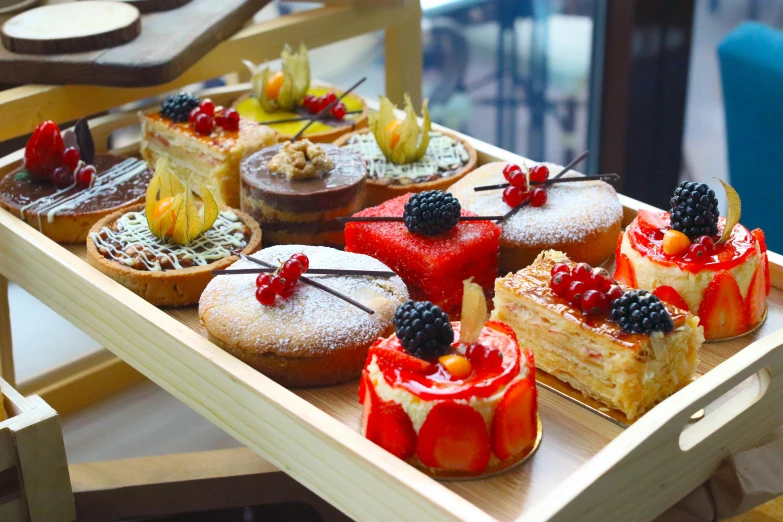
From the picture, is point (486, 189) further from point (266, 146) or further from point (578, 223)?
point (266, 146)

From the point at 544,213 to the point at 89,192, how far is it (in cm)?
106

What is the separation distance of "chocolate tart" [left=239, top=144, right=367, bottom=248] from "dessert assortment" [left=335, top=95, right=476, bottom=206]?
107 mm

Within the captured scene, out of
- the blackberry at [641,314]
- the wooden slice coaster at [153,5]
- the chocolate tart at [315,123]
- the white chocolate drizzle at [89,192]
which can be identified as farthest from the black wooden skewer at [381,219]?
the wooden slice coaster at [153,5]

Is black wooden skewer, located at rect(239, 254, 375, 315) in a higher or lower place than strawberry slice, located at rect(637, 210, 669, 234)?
lower

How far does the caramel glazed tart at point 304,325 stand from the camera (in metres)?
1.56

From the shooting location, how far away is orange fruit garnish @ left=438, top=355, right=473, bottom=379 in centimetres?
136

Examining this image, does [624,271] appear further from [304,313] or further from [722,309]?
[304,313]

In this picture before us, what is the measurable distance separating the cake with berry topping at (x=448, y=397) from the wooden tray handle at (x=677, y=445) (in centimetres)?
16

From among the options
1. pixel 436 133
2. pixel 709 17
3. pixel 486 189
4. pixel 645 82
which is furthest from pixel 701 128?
pixel 486 189

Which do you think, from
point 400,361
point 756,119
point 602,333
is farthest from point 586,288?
point 756,119

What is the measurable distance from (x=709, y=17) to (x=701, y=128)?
26.8 inches

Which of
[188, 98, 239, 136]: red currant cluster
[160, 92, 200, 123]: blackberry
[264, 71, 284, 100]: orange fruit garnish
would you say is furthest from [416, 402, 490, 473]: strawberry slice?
[264, 71, 284, 100]: orange fruit garnish

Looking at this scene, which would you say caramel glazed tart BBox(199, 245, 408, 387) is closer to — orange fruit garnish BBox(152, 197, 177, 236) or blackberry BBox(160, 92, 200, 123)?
orange fruit garnish BBox(152, 197, 177, 236)

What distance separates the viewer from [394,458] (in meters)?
1.29
